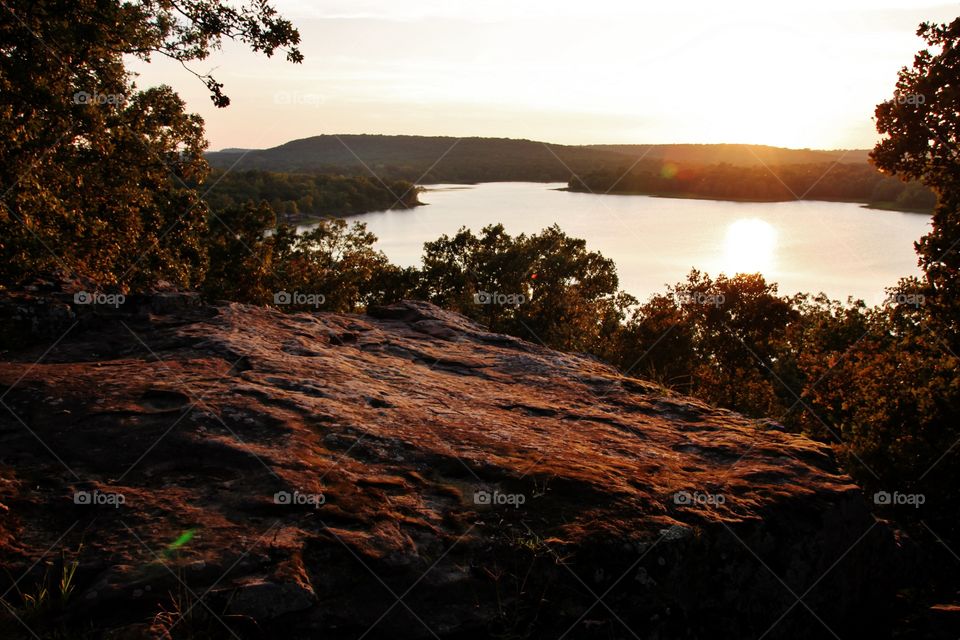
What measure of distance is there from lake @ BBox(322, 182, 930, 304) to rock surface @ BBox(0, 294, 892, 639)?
54739 millimetres

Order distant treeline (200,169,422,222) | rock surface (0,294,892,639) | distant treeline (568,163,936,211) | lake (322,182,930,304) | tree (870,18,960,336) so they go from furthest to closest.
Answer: distant treeline (568,163,936,211)
distant treeline (200,169,422,222)
lake (322,182,930,304)
tree (870,18,960,336)
rock surface (0,294,892,639)

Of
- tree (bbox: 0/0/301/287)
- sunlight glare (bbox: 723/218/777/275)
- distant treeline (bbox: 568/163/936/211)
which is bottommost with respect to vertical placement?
sunlight glare (bbox: 723/218/777/275)

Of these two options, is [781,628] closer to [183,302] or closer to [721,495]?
[721,495]

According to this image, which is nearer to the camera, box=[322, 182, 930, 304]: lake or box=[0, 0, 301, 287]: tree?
box=[0, 0, 301, 287]: tree

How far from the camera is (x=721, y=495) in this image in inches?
300

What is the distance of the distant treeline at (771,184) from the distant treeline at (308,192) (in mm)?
34723

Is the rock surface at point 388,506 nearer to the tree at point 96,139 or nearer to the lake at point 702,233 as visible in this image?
the tree at point 96,139

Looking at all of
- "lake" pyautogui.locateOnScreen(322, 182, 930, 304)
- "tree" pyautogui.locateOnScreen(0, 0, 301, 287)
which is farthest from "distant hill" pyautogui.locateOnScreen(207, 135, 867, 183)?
"tree" pyautogui.locateOnScreen(0, 0, 301, 287)

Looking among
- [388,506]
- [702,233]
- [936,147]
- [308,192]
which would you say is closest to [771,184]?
[702,233]

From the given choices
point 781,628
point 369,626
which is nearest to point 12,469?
point 369,626

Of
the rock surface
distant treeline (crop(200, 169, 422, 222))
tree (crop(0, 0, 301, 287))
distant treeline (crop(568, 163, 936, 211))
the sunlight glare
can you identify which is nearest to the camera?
the rock surface

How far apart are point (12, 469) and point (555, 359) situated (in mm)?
8879

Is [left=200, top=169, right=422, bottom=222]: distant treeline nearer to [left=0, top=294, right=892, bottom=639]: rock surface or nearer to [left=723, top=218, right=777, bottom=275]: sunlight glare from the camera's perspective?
[left=723, top=218, right=777, bottom=275]: sunlight glare

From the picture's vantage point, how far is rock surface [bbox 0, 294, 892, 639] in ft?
18.1
